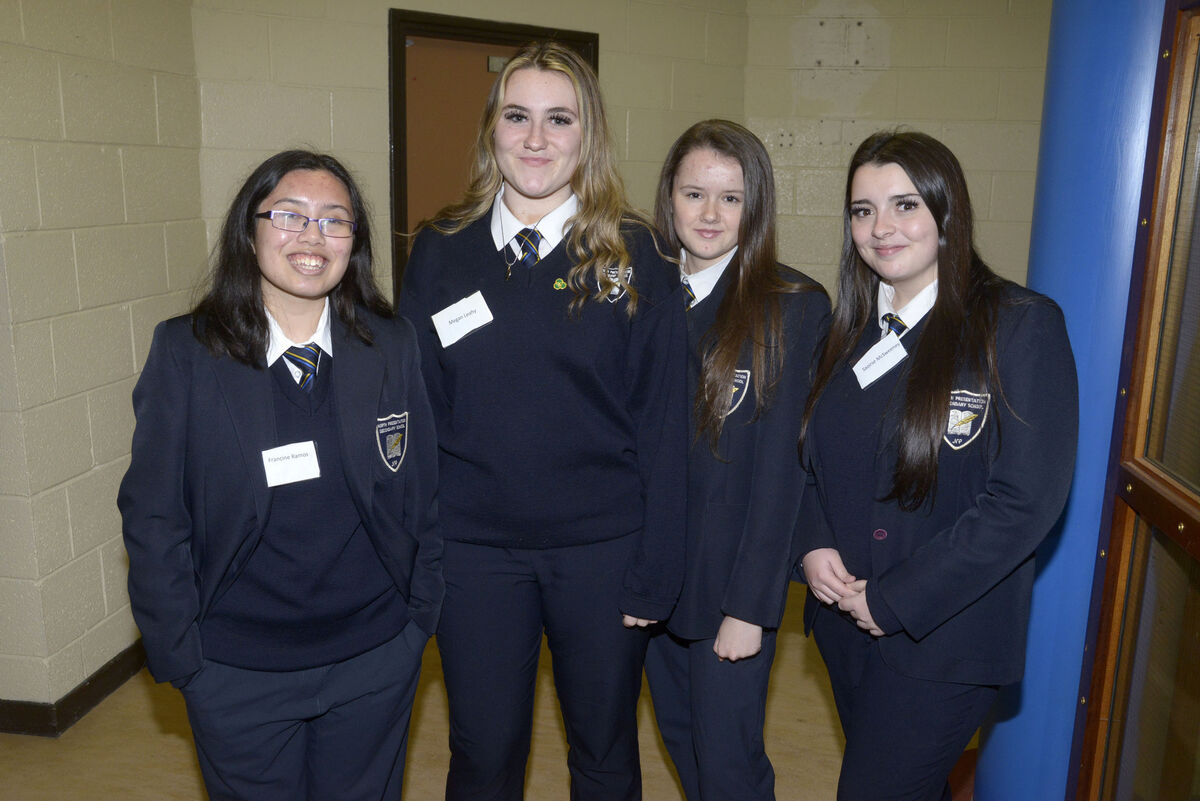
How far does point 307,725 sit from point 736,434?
3.04ft

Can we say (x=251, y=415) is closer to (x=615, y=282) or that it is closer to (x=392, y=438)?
(x=392, y=438)

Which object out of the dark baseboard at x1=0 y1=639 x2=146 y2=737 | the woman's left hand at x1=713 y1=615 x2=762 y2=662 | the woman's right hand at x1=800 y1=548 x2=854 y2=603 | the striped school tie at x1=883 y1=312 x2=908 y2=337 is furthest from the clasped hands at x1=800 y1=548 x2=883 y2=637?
the dark baseboard at x1=0 y1=639 x2=146 y2=737

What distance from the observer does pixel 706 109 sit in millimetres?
4273

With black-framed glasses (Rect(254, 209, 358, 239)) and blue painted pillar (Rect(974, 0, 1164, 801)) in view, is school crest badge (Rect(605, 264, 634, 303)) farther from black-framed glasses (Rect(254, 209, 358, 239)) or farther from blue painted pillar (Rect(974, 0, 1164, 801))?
blue painted pillar (Rect(974, 0, 1164, 801))

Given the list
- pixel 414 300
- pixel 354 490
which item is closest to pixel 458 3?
pixel 414 300

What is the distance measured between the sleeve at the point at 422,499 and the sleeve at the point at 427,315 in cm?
6

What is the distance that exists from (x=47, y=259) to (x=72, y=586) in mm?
968

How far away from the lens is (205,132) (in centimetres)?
339

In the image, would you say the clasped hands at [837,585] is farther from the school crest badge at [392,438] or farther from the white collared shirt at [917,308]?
the school crest badge at [392,438]

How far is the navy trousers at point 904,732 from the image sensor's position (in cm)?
161

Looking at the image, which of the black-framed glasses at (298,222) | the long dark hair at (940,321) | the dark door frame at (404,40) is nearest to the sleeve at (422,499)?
the black-framed glasses at (298,222)

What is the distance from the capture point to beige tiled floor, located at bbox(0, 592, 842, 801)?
2586 mm

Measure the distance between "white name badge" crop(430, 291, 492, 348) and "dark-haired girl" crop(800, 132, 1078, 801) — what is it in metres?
0.64

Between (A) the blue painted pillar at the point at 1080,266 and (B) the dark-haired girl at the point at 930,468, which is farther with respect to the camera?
(A) the blue painted pillar at the point at 1080,266
